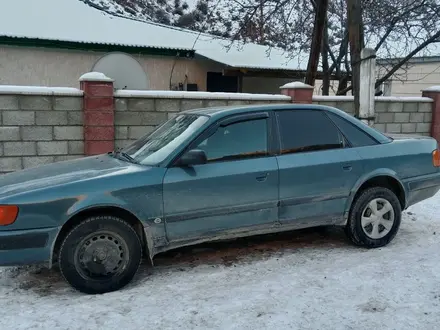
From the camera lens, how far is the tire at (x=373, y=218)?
4.92 meters

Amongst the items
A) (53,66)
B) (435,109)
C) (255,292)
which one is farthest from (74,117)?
(435,109)

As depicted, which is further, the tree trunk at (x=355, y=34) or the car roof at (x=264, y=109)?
the tree trunk at (x=355, y=34)

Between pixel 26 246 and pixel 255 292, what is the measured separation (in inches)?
75.3

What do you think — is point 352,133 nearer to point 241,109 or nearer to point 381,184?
point 381,184

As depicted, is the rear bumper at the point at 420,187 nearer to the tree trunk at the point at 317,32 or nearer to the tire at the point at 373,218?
the tire at the point at 373,218

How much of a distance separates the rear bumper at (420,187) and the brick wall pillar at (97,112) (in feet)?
16.0

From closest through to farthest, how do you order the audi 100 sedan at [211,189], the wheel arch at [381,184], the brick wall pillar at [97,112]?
the audi 100 sedan at [211,189] < the wheel arch at [381,184] < the brick wall pillar at [97,112]

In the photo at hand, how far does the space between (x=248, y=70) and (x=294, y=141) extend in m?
9.42

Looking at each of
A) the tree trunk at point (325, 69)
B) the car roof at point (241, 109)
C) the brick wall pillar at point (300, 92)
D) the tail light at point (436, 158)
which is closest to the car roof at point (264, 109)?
the car roof at point (241, 109)

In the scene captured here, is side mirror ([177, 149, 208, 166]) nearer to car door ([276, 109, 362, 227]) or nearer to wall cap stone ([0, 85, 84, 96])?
car door ([276, 109, 362, 227])

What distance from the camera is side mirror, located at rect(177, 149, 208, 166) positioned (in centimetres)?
410

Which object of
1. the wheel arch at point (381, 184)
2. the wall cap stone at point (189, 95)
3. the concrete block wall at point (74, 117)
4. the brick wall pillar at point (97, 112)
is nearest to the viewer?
the wheel arch at point (381, 184)

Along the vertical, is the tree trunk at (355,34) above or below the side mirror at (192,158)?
above

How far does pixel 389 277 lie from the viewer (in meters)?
4.18
